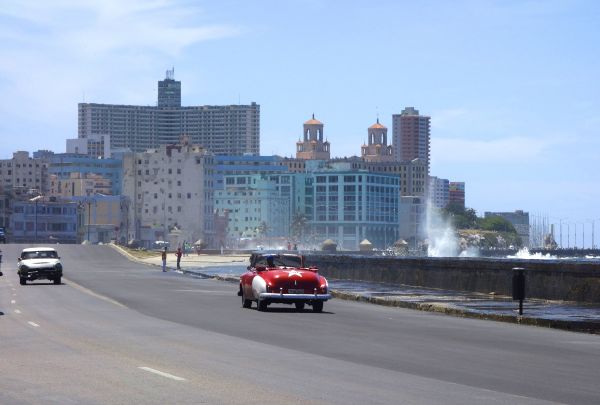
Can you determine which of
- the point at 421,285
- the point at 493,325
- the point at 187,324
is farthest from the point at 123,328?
the point at 421,285

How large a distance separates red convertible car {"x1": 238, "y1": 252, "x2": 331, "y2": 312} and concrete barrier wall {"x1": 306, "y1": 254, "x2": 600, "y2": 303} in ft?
25.9

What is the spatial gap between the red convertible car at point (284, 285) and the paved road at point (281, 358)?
1.78ft

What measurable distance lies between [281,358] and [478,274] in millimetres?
28280

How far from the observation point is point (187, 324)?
98.5 feet

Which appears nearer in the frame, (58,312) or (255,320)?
(255,320)

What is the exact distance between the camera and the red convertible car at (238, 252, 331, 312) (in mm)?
36031

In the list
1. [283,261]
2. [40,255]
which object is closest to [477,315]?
[283,261]

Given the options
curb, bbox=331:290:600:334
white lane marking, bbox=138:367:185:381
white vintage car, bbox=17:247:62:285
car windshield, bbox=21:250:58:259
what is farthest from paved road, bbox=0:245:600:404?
car windshield, bbox=21:250:58:259

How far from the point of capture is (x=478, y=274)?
48188 mm

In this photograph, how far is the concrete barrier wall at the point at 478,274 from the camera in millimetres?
39719

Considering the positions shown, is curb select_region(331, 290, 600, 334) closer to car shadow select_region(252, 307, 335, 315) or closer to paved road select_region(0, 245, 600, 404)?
paved road select_region(0, 245, 600, 404)

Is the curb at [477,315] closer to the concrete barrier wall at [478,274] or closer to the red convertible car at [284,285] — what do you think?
the red convertible car at [284,285]

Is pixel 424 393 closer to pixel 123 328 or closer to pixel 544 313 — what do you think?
pixel 123 328

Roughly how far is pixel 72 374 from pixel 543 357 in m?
8.18
